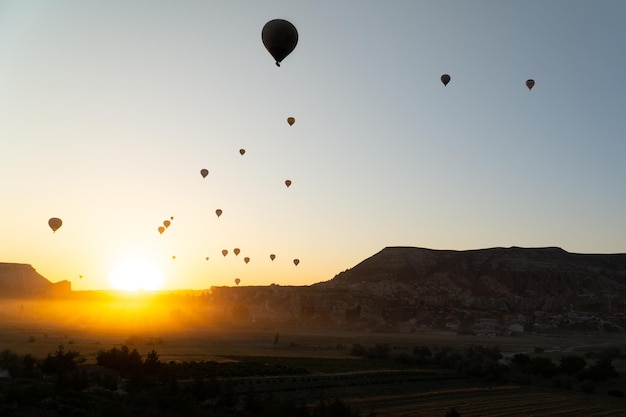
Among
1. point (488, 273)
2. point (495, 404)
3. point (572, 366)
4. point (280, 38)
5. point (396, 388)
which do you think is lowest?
point (495, 404)

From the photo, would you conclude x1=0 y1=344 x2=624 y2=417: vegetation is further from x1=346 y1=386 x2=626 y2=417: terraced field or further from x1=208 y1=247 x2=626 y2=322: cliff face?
x1=208 y1=247 x2=626 y2=322: cliff face

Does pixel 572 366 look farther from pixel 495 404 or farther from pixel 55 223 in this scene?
pixel 55 223

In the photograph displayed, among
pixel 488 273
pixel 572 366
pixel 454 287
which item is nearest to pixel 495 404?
pixel 572 366

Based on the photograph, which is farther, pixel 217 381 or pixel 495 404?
pixel 217 381

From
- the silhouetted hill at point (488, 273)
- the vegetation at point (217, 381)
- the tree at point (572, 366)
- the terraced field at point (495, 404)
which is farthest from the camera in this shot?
the silhouetted hill at point (488, 273)

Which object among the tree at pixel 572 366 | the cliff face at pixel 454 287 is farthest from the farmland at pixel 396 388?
the cliff face at pixel 454 287

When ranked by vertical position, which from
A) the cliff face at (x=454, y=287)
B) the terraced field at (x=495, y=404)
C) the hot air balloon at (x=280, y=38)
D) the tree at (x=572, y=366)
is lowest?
the terraced field at (x=495, y=404)

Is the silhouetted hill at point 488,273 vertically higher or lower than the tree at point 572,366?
higher

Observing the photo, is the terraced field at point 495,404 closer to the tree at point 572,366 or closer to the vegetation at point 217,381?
the vegetation at point 217,381

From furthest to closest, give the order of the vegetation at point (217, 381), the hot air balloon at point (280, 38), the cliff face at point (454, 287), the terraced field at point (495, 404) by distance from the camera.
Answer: the cliff face at point (454, 287) < the hot air balloon at point (280, 38) < the terraced field at point (495, 404) < the vegetation at point (217, 381)

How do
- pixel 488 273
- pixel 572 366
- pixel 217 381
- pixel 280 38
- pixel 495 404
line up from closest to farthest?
pixel 280 38, pixel 495 404, pixel 217 381, pixel 572 366, pixel 488 273
